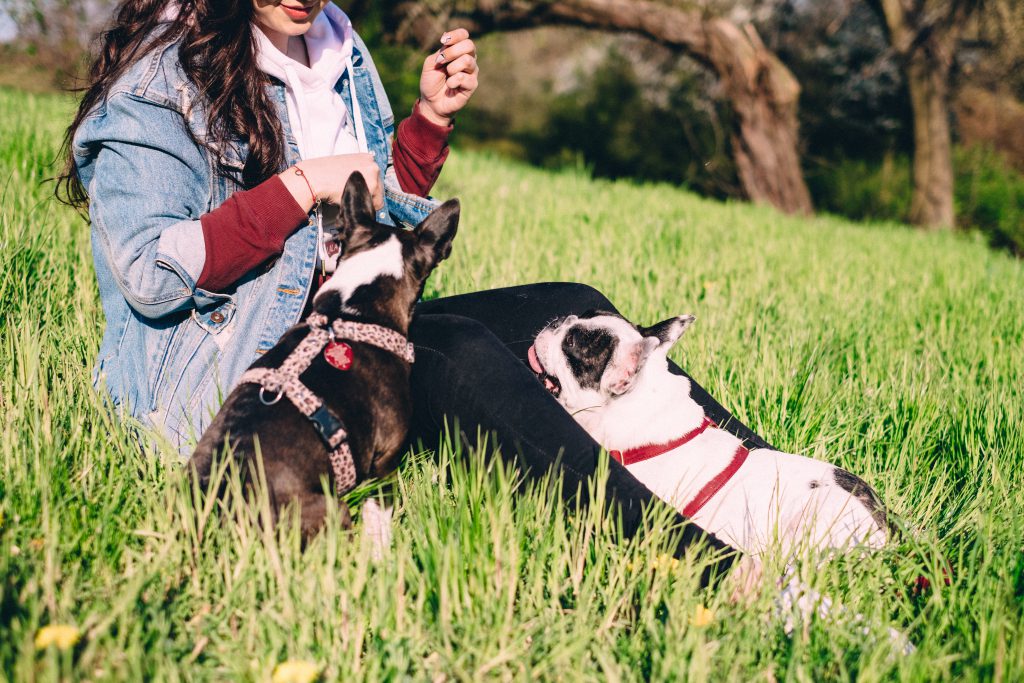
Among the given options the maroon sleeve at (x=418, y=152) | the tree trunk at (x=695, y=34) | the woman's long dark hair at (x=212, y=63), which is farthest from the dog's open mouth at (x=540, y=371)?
the tree trunk at (x=695, y=34)

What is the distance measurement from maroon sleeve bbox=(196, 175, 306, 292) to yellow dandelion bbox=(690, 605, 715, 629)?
1.61m

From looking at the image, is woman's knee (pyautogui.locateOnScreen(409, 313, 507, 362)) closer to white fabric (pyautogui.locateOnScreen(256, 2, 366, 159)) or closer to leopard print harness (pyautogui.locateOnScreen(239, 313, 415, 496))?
leopard print harness (pyautogui.locateOnScreen(239, 313, 415, 496))

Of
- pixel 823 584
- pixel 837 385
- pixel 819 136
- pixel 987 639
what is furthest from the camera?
pixel 819 136

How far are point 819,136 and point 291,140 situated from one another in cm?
1690

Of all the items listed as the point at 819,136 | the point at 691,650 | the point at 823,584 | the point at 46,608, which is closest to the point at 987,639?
the point at 823,584

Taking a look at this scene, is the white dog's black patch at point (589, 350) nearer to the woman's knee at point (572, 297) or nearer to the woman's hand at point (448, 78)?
the woman's knee at point (572, 297)

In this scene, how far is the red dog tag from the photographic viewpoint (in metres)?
2.02

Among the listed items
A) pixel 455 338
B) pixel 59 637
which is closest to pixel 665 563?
pixel 455 338

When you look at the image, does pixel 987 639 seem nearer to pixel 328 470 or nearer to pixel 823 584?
pixel 823 584

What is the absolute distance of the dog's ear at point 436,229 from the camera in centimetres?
241

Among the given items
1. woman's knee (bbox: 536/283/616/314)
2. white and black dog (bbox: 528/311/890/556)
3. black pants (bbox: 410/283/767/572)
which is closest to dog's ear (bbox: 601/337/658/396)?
white and black dog (bbox: 528/311/890/556)

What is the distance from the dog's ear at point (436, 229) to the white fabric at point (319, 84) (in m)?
0.58

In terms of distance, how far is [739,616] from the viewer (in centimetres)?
181

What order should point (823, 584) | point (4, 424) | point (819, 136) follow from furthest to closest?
point (819, 136) → point (4, 424) → point (823, 584)
